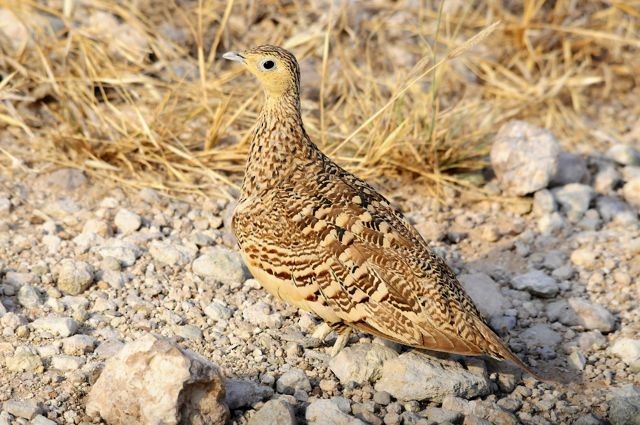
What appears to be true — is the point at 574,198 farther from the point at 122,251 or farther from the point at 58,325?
the point at 58,325

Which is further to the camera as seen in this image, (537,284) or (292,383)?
(537,284)

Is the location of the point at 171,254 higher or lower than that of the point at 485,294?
lower

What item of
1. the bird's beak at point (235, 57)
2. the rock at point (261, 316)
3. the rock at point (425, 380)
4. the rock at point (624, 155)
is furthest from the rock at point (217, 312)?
the rock at point (624, 155)

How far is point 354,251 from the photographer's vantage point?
373 cm

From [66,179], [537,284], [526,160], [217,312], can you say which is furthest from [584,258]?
[66,179]

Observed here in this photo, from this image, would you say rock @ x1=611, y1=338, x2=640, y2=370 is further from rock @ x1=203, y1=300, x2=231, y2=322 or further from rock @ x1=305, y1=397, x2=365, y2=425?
rock @ x1=203, y1=300, x2=231, y2=322

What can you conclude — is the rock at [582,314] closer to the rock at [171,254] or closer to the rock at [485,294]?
the rock at [485,294]

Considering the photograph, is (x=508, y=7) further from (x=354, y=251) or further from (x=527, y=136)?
(x=354, y=251)

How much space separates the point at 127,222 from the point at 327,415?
1835mm

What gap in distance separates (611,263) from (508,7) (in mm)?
3007

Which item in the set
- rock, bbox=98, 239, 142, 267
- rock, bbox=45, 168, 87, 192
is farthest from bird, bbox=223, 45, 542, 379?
rock, bbox=45, 168, 87, 192

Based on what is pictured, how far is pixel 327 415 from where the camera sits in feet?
11.6

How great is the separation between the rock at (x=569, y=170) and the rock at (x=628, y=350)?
153 cm

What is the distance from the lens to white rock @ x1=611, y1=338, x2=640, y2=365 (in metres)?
4.25
